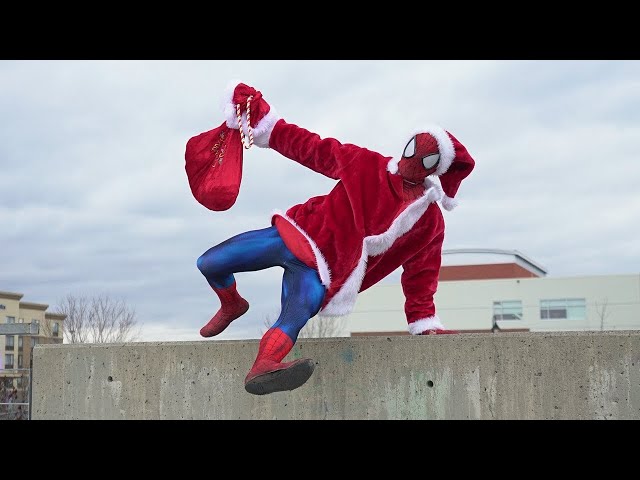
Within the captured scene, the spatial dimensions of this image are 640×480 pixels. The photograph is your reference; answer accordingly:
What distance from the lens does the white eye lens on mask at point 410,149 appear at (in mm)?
4082

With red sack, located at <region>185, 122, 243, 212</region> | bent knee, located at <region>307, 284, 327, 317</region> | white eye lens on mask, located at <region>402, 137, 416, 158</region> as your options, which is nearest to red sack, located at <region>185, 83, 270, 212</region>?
red sack, located at <region>185, 122, 243, 212</region>

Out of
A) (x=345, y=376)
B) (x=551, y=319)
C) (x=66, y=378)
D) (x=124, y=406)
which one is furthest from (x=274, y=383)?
(x=551, y=319)

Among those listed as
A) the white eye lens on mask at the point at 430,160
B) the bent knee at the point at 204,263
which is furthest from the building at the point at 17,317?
the white eye lens on mask at the point at 430,160

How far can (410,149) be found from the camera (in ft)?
13.4

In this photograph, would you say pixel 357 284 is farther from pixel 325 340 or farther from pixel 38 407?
pixel 38 407

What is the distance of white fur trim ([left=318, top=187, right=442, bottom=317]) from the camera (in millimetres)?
4078

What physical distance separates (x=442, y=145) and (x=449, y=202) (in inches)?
14.6

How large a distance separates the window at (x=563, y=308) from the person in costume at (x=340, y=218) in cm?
3142

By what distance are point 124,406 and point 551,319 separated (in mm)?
31625

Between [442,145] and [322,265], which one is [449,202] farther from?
[322,265]

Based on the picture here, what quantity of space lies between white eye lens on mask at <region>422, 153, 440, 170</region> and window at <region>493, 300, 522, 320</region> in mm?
31575

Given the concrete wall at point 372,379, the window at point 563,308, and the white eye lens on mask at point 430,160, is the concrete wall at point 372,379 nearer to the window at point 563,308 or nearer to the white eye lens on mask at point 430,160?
the white eye lens on mask at point 430,160

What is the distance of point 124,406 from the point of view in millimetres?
4680

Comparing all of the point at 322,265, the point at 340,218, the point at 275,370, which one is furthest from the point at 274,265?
the point at 275,370
